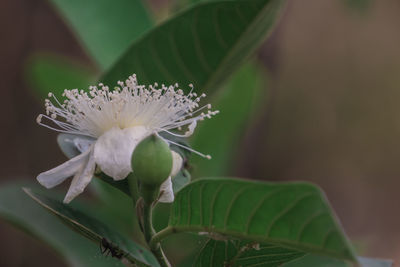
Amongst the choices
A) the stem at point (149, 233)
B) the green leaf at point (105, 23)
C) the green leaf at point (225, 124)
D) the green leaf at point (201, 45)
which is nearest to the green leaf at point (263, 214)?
the stem at point (149, 233)

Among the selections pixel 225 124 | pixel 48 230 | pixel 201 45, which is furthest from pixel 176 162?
pixel 225 124

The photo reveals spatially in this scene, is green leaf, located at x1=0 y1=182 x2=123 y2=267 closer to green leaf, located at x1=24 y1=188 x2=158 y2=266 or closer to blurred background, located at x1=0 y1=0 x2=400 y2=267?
green leaf, located at x1=24 y1=188 x2=158 y2=266

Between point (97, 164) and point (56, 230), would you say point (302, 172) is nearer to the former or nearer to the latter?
point (56, 230)

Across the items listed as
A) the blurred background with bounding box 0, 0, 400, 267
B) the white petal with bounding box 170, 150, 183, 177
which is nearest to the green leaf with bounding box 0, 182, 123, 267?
the white petal with bounding box 170, 150, 183, 177

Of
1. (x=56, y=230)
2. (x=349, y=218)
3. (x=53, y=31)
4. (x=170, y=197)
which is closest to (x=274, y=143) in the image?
(x=349, y=218)

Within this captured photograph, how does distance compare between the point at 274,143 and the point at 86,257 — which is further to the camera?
the point at 274,143

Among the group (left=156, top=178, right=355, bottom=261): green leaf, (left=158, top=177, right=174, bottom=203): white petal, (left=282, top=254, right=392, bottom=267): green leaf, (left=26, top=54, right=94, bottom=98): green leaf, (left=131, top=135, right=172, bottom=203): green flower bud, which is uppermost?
(left=26, top=54, right=94, bottom=98): green leaf
